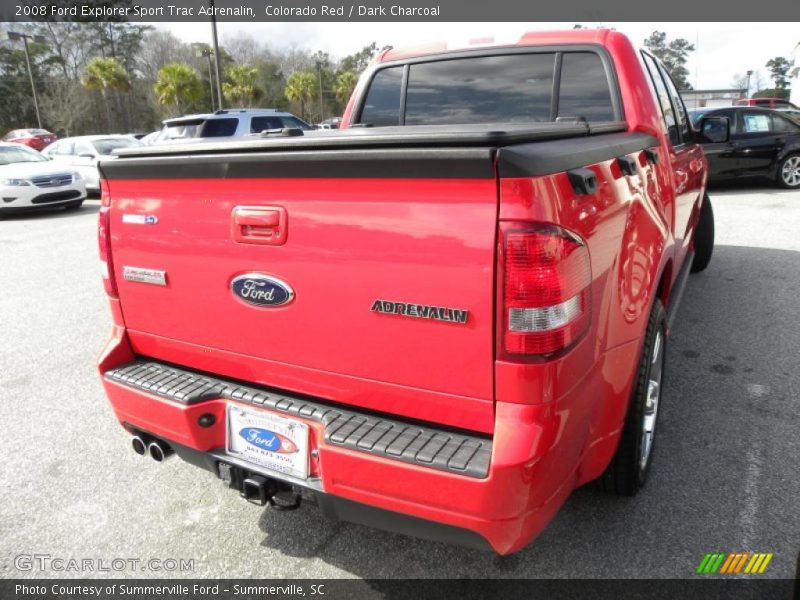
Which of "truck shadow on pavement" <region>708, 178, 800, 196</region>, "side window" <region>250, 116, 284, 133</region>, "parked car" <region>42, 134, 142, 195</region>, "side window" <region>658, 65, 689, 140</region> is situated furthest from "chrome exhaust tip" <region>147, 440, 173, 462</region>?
"parked car" <region>42, 134, 142, 195</region>

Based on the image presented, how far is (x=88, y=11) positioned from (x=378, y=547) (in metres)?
53.7

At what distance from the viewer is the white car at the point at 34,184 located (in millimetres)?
11562

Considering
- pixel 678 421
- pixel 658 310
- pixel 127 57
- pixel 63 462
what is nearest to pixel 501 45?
pixel 658 310

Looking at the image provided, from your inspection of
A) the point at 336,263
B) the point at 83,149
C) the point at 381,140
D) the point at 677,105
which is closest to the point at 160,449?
the point at 336,263

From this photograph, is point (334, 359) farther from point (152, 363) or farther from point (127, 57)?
point (127, 57)

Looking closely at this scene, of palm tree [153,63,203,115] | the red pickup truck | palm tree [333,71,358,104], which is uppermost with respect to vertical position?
palm tree [333,71,358,104]

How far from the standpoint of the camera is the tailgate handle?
1.86 metres

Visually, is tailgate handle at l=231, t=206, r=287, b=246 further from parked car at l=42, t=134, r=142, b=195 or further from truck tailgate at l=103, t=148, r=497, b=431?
parked car at l=42, t=134, r=142, b=195

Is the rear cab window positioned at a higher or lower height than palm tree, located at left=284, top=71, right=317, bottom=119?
lower

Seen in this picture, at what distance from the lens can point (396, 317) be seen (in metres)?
1.71

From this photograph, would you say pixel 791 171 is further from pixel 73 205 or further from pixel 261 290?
pixel 73 205

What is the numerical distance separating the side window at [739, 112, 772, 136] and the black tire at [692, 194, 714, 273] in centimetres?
646

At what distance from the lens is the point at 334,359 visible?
1891 mm

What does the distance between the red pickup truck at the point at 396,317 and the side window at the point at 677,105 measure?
170 centimetres
